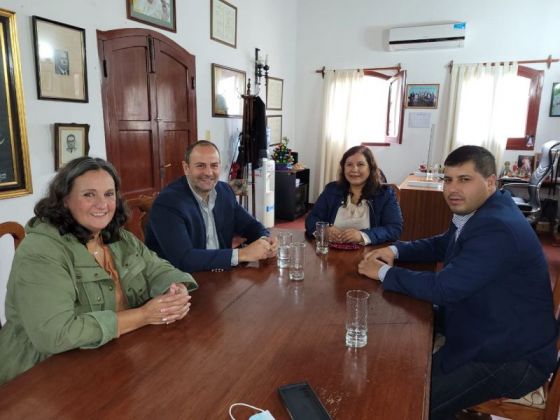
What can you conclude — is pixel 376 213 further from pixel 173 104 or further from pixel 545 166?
pixel 545 166

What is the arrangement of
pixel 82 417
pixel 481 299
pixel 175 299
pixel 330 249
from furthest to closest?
pixel 330 249, pixel 481 299, pixel 175 299, pixel 82 417

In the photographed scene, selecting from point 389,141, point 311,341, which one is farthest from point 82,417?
point 389,141

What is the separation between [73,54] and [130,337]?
221 cm

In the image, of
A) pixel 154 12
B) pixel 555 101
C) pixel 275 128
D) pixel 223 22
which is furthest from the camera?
pixel 275 128

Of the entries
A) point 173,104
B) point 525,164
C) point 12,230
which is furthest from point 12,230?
point 525,164

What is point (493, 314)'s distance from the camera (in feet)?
4.35

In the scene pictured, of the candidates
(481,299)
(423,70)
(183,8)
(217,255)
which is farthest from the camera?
(423,70)

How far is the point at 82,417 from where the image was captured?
2.65 feet

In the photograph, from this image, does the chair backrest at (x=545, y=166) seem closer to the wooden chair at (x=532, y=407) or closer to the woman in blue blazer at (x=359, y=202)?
the woman in blue blazer at (x=359, y=202)

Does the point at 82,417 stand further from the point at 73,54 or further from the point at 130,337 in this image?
the point at 73,54

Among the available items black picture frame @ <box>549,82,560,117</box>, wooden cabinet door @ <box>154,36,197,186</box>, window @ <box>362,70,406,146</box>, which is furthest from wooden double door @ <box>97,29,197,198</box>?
black picture frame @ <box>549,82,560,117</box>

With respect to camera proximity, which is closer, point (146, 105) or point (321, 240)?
point (321, 240)

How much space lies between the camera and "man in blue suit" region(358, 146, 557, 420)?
1.30m

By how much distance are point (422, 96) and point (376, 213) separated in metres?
3.95
